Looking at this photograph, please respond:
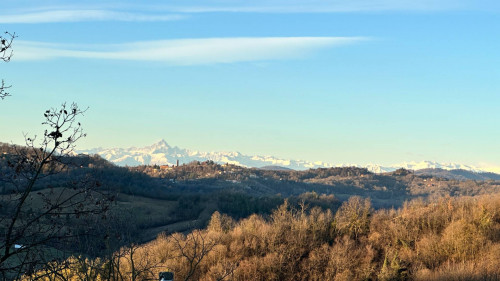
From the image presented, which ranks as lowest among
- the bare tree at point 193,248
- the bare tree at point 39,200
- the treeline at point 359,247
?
the treeline at point 359,247

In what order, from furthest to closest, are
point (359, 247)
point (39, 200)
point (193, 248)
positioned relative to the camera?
point (359, 247) → point (193, 248) → point (39, 200)

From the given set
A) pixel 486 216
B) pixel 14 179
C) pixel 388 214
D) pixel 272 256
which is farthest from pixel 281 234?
pixel 14 179

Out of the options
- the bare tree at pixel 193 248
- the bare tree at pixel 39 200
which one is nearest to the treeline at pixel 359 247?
the bare tree at pixel 193 248

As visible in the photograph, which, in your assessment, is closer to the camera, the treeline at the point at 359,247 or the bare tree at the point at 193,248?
the bare tree at the point at 193,248

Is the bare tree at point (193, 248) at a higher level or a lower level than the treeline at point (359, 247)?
higher

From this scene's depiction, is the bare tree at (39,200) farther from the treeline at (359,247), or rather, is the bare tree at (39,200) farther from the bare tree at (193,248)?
the treeline at (359,247)

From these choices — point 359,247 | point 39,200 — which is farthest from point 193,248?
point 359,247

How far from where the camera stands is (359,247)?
3711 inches

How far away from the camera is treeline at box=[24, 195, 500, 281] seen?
7690cm

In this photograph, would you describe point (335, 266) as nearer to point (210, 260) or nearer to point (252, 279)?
point (252, 279)

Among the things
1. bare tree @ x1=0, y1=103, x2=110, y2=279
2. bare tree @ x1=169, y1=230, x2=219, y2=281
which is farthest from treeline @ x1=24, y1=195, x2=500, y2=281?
bare tree @ x1=0, y1=103, x2=110, y2=279

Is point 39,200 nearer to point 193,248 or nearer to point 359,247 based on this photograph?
point 193,248

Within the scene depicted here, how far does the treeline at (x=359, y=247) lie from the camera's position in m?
76.9

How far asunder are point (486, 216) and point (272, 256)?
35891 millimetres
